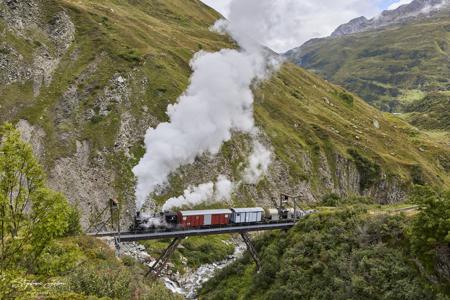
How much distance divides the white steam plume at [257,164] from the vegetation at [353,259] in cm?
3305

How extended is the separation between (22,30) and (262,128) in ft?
211

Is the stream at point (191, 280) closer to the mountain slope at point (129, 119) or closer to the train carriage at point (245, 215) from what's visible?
the train carriage at point (245, 215)

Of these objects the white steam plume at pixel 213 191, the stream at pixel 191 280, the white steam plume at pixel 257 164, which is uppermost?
the white steam plume at pixel 257 164

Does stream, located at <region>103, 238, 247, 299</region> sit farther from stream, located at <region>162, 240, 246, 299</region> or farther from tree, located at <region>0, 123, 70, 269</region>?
tree, located at <region>0, 123, 70, 269</region>

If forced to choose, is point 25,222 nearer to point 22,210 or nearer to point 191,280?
point 22,210

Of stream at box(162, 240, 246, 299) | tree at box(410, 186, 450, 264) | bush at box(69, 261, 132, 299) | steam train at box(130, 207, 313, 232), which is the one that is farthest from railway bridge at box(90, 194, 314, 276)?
tree at box(410, 186, 450, 264)

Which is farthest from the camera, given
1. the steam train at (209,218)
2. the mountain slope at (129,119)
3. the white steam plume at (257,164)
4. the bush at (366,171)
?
the bush at (366,171)

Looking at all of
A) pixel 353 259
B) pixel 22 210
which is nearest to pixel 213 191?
pixel 353 259

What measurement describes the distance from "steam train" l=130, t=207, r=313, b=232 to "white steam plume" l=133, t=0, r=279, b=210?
17.1 feet

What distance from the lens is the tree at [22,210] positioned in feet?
48.0

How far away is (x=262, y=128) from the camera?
11044 cm

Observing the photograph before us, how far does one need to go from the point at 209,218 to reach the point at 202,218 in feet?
4.37

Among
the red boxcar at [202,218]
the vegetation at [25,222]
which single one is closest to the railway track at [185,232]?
the red boxcar at [202,218]

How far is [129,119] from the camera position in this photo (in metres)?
88.2
